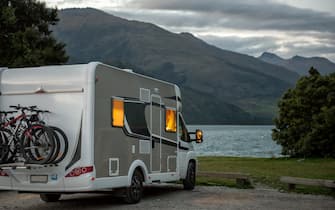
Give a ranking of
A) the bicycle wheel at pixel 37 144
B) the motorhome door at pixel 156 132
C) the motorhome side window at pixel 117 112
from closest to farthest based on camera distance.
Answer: the bicycle wheel at pixel 37 144, the motorhome side window at pixel 117 112, the motorhome door at pixel 156 132

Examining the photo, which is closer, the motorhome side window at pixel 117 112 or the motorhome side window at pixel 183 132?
the motorhome side window at pixel 117 112

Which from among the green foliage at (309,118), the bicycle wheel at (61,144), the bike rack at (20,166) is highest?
the green foliage at (309,118)

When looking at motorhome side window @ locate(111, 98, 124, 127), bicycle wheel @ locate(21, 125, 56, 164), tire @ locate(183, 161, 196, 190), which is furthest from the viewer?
tire @ locate(183, 161, 196, 190)

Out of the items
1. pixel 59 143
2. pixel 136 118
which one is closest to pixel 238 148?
pixel 136 118

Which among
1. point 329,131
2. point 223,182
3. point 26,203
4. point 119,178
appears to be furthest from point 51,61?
point 329,131

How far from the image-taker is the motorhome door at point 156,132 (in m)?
14.4

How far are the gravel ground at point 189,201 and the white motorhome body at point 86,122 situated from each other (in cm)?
90

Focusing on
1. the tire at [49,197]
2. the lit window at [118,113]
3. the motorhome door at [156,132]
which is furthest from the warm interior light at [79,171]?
the motorhome door at [156,132]

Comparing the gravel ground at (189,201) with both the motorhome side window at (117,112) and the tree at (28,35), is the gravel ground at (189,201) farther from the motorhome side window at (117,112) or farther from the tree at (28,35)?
the tree at (28,35)

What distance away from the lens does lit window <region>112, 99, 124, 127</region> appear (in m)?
12.7

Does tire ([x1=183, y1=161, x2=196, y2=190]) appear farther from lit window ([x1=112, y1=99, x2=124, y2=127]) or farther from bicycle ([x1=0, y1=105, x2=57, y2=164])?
bicycle ([x1=0, y1=105, x2=57, y2=164])

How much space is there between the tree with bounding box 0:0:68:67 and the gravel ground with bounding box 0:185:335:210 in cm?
656

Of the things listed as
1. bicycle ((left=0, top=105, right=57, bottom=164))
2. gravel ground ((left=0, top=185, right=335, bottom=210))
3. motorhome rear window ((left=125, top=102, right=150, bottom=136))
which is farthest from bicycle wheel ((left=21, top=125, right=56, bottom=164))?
motorhome rear window ((left=125, top=102, right=150, bottom=136))

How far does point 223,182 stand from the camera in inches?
773
